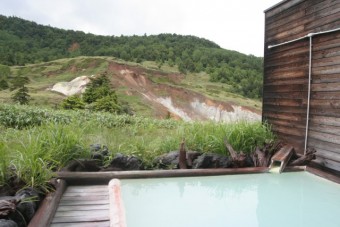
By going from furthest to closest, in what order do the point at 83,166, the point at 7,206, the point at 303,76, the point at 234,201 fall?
the point at 303,76 → the point at 83,166 → the point at 234,201 → the point at 7,206

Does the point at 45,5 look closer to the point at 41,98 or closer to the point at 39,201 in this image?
the point at 41,98

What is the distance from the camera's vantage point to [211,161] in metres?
4.23

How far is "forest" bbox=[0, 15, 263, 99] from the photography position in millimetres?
31750

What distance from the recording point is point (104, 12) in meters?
32.3

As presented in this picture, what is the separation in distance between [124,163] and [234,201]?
4.67ft

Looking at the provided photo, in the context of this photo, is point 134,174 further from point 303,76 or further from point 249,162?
point 303,76

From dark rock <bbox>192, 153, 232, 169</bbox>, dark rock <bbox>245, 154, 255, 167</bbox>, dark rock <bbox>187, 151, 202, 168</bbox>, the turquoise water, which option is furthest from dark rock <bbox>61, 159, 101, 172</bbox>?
dark rock <bbox>245, 154, 255, 167</bbox>

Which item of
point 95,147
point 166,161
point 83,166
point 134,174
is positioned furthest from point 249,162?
point 83,166

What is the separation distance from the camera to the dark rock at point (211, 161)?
4.17m

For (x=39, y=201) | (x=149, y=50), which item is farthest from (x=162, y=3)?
(x=39, y=201)

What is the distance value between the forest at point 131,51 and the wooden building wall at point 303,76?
24.7 metres

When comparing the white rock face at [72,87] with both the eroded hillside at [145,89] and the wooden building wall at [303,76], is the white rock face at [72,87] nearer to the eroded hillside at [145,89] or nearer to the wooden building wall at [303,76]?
the eroded hillside at [145,89]

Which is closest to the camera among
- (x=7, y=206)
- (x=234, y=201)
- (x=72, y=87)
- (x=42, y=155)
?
(x=7, y=206)

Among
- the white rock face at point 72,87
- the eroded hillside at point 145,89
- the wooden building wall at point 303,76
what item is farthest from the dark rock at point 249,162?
the white rock face at point 72,87
